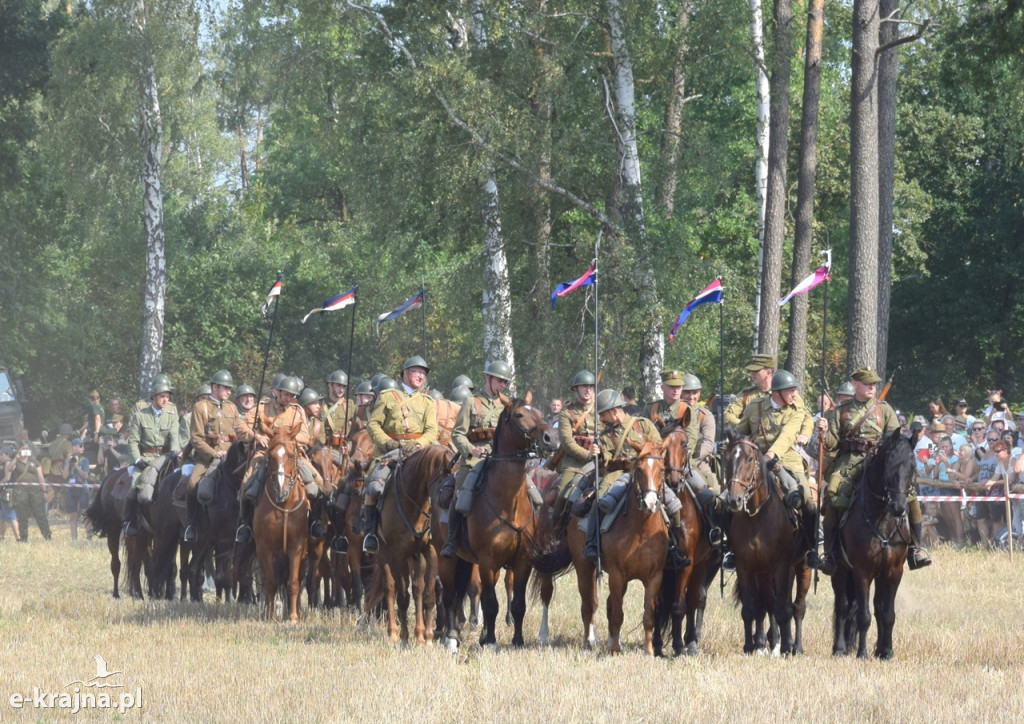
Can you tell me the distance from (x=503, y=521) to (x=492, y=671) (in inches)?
82.6

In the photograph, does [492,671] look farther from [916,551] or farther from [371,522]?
[916,551]

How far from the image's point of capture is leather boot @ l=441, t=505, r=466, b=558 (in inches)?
590

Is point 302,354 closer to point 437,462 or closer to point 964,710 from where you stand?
point 437,462

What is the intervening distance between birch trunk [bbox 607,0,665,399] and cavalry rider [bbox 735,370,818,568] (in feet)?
41.5

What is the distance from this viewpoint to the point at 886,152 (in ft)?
78.7

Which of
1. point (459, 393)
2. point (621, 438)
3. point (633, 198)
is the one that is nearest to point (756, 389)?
point (621, 438)

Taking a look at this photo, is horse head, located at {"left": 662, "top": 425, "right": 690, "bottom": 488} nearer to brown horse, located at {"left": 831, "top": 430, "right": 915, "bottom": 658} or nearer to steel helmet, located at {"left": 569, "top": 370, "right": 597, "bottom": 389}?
steel helmet, located at {"left": 569, "top": 370, "right": 597, "bottom": 389}

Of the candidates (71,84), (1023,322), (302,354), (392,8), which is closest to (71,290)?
(302,354)

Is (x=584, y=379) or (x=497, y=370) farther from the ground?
(x=497, y=370)

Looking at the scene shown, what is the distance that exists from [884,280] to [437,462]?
10.7 meters

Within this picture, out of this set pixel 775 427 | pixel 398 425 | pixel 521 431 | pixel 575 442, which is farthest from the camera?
pixel 398 425

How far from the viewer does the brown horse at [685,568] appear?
46.2ft

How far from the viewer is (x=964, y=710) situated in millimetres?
11000

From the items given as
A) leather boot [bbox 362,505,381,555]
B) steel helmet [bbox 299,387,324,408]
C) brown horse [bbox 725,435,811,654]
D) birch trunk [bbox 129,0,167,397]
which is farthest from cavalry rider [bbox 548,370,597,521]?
birch trunk [bbox 129,0,167,397]
